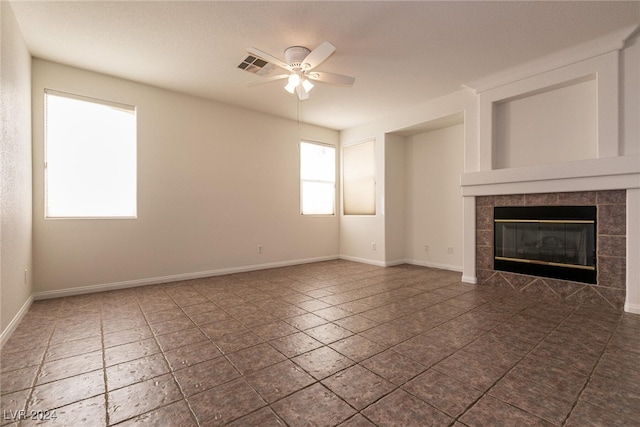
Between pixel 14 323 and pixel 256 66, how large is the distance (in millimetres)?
3454

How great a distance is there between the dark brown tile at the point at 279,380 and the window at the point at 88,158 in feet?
10.7

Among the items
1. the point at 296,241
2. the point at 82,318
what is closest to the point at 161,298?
the point at 82,318

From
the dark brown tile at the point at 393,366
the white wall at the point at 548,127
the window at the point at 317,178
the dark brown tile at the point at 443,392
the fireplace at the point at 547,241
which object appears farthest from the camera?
the window at the point at 317,178

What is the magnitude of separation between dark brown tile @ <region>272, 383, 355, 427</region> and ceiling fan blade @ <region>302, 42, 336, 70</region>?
2664 millimetres

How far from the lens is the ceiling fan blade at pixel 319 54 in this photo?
2.58 meters

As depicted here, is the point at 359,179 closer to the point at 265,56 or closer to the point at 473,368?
the point at 265,56

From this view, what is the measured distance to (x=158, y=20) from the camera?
2652 mm

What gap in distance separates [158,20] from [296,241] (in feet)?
12.8

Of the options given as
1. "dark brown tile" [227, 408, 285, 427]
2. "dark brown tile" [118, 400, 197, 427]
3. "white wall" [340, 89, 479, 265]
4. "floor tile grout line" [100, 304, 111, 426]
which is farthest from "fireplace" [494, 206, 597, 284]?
"floor tile grout line" [100, 304, 111, 426]

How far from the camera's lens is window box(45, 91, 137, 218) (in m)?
3.45

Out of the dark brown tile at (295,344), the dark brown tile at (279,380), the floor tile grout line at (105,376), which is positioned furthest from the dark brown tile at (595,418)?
the floor tile grout line at (105,376)

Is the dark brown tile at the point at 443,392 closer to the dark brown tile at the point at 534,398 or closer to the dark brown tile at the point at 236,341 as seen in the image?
the dark brown tile at the point at 534,398

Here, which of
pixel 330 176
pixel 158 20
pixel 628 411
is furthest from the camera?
pixel 330 176

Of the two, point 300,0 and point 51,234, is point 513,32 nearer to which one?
point 300,0
